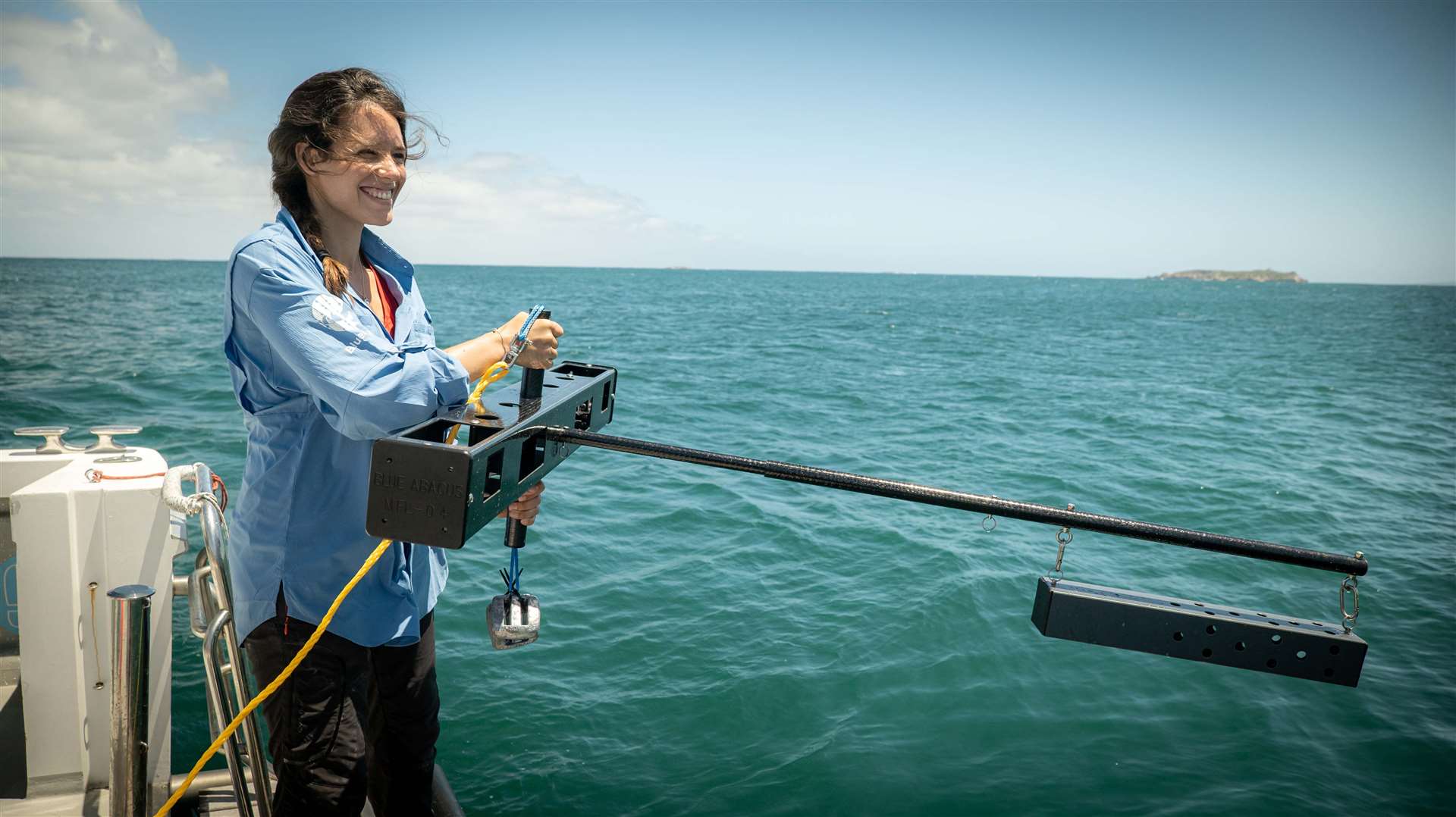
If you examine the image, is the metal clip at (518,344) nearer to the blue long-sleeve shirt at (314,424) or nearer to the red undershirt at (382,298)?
the blue long-sleeve shirt at (314,424)

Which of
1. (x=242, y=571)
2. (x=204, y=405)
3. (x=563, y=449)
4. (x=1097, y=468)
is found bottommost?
(x=204, y=405)

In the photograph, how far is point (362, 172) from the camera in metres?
1.83

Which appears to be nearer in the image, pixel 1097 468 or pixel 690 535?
pixel 690 535

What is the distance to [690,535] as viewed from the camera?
9.05 meters

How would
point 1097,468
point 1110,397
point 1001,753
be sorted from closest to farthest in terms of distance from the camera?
1. point 1001,753
2. point 1097,468
3. point 1110,397

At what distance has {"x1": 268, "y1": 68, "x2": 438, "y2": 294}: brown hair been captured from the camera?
5.85 feet

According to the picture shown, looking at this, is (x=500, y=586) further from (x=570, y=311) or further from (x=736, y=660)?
(x=570, y=311)

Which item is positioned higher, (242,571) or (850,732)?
(242,571)

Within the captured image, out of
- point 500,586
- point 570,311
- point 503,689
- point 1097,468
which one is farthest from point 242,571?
point 570,311

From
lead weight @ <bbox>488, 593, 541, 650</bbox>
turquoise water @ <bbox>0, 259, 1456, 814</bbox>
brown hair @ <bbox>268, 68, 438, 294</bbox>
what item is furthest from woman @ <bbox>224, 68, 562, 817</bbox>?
turquoise water @ <bbox>0, 259, 1456, 814</bbox>

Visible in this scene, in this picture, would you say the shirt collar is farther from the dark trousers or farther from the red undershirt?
the dark trousers

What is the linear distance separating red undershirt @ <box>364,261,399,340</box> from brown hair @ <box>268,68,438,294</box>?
185 millimetres

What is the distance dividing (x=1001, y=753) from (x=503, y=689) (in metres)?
3.42

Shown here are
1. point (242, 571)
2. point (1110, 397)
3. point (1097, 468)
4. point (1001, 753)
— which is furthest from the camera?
point (1110, 397)
